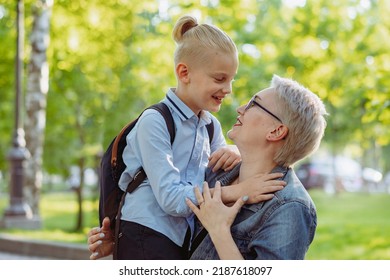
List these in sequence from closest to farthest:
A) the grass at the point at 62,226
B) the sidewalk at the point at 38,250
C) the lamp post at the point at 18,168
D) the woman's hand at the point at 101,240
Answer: the woman's hand at the point at 101,240 → the sidewalk at the point at 38,250 → the grass at the point at 62,226 → the lamp post at the point at 18,168

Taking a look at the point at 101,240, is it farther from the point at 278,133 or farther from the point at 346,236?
the point at 346,236

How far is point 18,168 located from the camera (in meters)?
11.7

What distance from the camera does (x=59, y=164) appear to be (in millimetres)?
22906

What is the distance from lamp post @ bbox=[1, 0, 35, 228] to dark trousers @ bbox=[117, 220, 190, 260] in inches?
370

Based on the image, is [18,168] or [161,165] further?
[18,168]

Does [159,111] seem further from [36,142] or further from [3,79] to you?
[3,79]

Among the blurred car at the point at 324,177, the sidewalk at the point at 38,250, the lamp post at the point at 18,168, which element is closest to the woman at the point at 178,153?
the sidewalk at the point at 38,250

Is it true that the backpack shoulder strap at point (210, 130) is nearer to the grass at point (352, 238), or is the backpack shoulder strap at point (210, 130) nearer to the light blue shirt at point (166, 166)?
the light blue shirt at point (166, 166)

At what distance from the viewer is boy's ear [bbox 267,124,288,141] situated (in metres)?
2.21

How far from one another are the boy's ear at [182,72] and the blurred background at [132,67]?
7348 mm

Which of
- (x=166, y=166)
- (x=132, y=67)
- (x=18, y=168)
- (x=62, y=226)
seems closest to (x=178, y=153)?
(x=166, y=166)

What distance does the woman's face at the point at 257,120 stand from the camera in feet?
7.37

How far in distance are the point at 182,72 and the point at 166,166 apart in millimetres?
335
